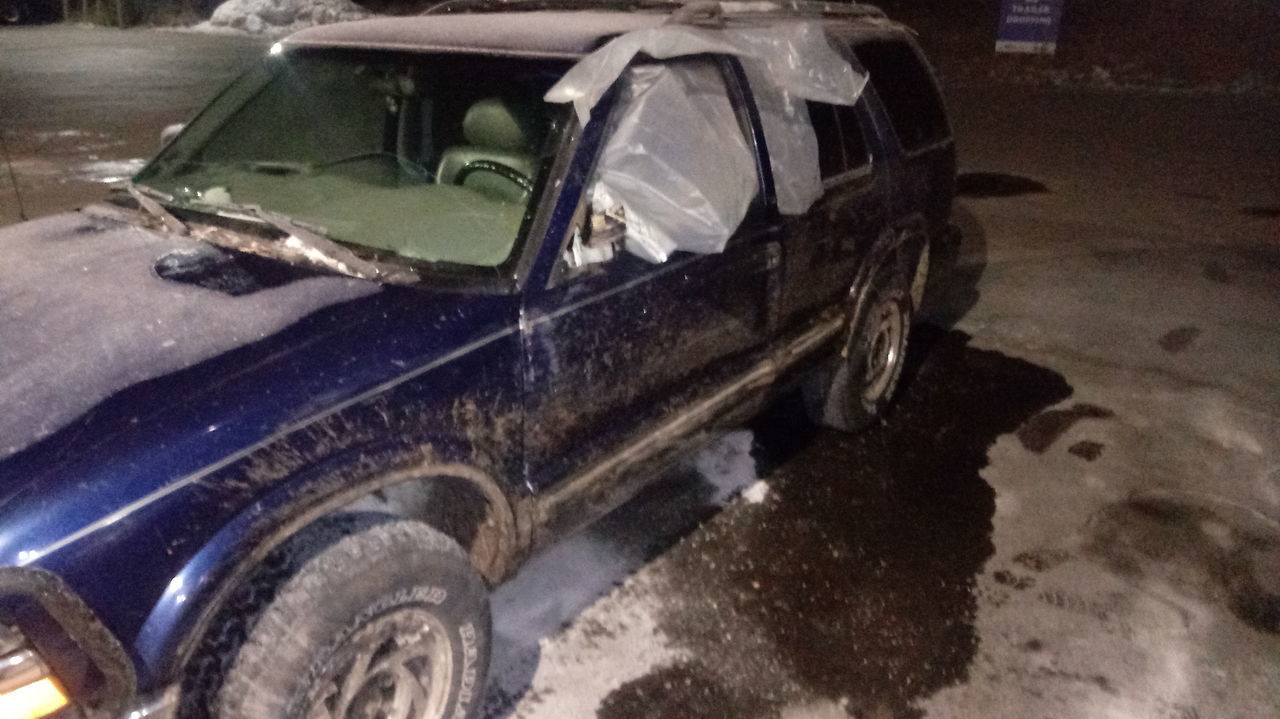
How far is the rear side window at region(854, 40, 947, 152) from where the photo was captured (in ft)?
13.6

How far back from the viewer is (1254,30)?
20.7 meters

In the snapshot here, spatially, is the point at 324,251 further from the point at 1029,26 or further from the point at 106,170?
the point at 1029,26

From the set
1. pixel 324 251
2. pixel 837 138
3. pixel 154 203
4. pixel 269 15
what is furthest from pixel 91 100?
pixel 269 15

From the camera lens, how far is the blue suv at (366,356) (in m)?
1.77

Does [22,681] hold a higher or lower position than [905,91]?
lower

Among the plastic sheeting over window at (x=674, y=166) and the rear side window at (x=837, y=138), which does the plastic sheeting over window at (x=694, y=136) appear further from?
the rear side window at (x=837, y=138)

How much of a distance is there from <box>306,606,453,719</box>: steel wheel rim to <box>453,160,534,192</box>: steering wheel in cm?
127

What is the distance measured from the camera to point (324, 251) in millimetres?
2486

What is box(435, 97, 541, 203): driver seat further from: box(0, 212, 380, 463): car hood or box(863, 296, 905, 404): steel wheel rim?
→ box(863, 296, 905, 404): steel wheel rim

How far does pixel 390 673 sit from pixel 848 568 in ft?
6.02

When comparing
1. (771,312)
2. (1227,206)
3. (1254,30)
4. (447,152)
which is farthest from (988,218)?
(1254,30)

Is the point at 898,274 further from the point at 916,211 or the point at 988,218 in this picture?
the point at 988,218

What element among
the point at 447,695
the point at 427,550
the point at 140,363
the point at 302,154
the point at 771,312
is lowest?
the point at 447,695

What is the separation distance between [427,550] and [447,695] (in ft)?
1.52
